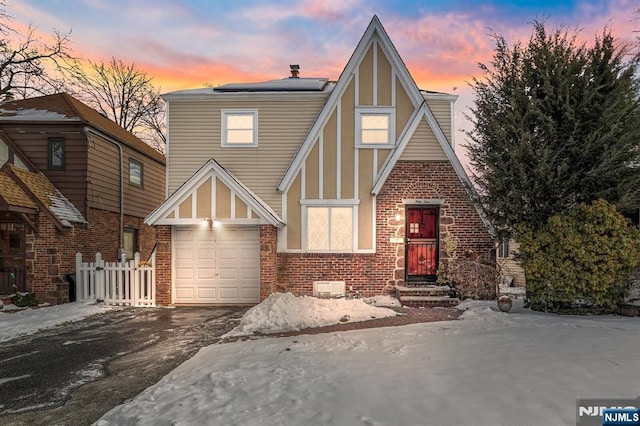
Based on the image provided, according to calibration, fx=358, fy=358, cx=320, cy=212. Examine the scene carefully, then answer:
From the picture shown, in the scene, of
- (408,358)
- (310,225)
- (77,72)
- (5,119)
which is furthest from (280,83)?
(77,72)

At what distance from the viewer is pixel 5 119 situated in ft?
47.6

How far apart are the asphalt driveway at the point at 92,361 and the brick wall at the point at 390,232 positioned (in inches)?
119

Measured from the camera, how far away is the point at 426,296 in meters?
11.2

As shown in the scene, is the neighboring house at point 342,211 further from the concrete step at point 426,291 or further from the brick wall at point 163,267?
the concrete step at point 426,291

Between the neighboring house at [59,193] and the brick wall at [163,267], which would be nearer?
the brick wall at [163,267]

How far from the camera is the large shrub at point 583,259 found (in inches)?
326

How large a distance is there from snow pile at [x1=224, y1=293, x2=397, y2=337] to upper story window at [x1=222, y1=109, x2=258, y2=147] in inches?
280

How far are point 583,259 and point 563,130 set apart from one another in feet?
11.0

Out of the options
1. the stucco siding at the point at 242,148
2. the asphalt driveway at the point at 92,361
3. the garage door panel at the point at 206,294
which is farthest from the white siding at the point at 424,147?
the garage door panel at the point at 206,294

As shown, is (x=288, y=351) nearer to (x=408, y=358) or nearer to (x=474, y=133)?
(x=408, y=358)

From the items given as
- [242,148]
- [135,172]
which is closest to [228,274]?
[242,148]

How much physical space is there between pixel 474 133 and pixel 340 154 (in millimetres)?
4563

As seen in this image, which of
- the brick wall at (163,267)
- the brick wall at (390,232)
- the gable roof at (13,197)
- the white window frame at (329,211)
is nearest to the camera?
the gable roof at (13,197)

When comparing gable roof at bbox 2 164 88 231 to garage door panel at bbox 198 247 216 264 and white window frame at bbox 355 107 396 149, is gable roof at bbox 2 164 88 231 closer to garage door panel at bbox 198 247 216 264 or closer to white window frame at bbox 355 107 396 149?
garage door panel at bbox 198 247 216 264
